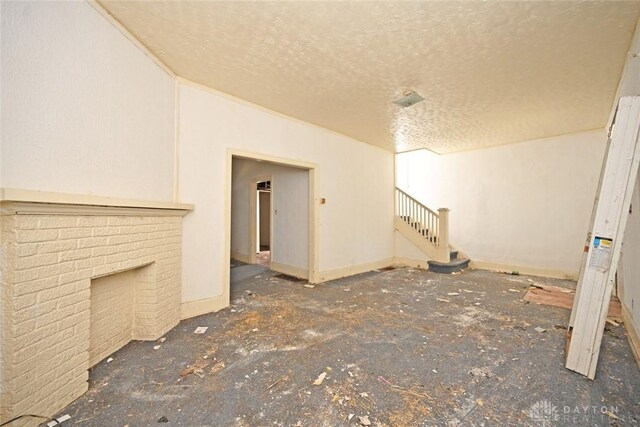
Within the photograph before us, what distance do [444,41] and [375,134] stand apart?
2.65 metres

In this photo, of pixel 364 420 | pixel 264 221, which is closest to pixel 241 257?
pixel 264 221

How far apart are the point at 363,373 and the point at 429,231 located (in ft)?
15.1

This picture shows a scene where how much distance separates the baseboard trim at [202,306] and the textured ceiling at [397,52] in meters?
2.62

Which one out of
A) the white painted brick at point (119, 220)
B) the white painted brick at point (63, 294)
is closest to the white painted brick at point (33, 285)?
the white painted brick at point (63, 294)

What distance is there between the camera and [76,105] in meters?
1.74

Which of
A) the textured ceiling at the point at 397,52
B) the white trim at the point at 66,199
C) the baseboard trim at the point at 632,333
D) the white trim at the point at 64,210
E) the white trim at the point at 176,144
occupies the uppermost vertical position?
the textured ceiling at the point at 397,52

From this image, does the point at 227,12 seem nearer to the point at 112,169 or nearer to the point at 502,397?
the point at 112,169

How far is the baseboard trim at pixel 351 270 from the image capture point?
456cm

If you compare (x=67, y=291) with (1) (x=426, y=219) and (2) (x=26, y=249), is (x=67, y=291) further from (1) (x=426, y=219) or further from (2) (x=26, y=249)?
(1) (x=426, y=219)

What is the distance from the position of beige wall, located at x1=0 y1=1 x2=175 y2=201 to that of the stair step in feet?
16.7

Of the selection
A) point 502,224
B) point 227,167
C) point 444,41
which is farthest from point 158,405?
point 502,224

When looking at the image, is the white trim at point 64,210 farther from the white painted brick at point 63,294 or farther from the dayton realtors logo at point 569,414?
the dayton realtors logo at point 569,414

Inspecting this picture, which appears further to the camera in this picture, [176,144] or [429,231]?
[429,231]

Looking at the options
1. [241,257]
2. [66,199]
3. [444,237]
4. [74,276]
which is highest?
[66,199]
